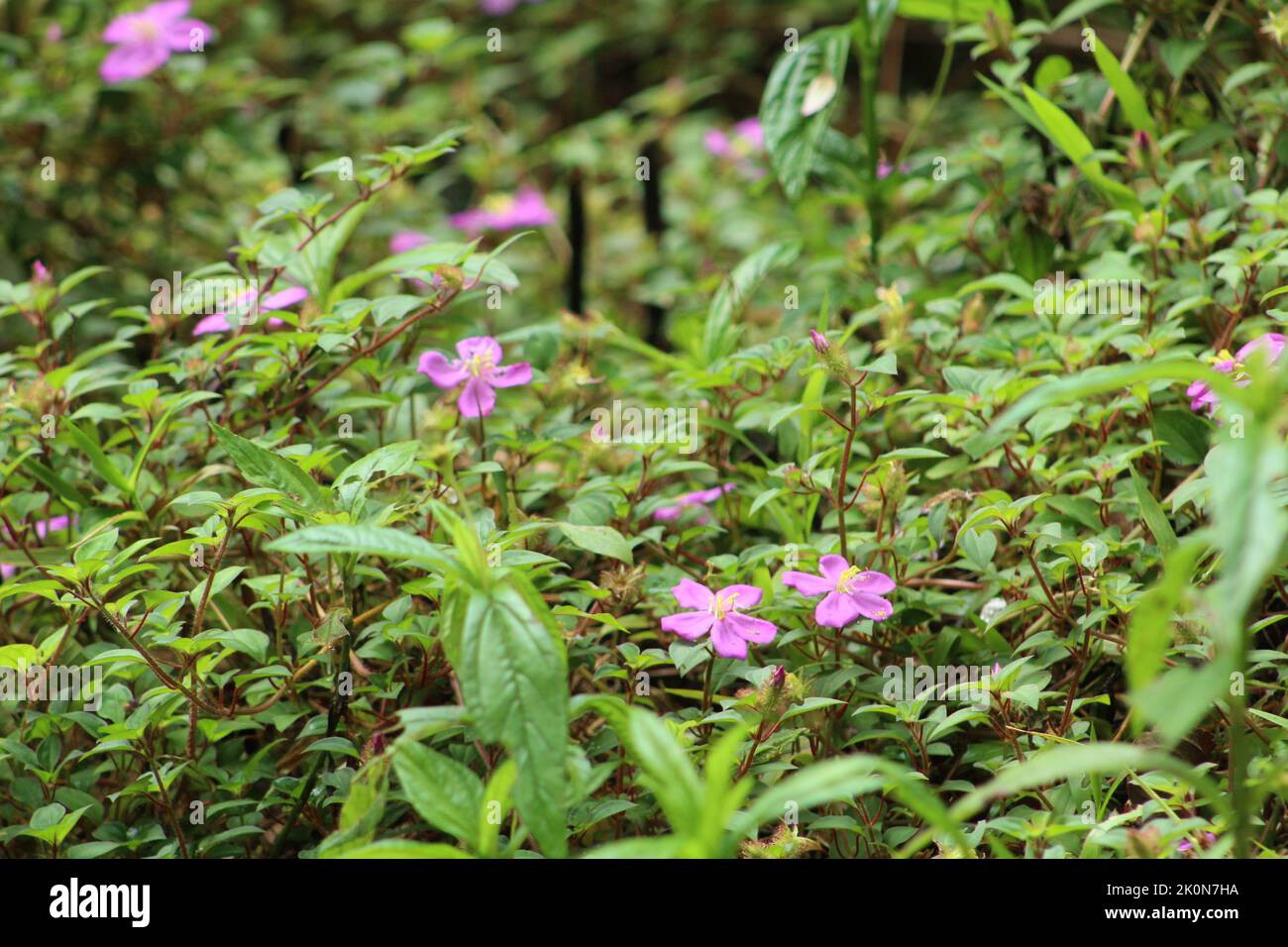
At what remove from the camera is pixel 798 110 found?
1546 mm

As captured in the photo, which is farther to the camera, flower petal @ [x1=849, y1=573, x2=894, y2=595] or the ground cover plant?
flower petal @ [x1=849, y1=573, x2=894, y2=595]

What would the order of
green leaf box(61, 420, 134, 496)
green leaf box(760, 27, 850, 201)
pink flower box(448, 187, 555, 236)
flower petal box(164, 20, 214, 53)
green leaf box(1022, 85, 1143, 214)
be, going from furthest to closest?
pink flower box(448, 187, 555, 236) → flower petal box(164, 20, 214, 53) → green leaf box(760, 27, 850, 201) → green leaf box(1022, 85, 1143, 214) → green leaf box(61, 420, 134, 496)

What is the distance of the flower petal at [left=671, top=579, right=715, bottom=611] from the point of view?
0.97 m

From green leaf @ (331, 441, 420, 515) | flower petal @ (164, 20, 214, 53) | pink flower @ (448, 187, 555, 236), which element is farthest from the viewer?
pink flower @ (448, 187, 555, 236)

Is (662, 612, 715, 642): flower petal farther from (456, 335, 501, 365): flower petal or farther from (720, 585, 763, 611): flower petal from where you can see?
(456, 335, 501, 365): flower petal

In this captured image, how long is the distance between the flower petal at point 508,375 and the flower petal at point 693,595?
11.8 inches

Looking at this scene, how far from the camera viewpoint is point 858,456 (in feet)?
4.21

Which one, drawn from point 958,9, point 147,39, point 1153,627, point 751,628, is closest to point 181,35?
point 147,39

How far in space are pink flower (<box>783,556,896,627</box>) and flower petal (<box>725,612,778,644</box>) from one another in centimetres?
4

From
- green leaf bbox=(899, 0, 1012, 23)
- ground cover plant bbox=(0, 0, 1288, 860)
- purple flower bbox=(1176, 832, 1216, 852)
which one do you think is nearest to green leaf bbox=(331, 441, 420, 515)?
ground cover plant bbox=(0, 0, 1288, 860)

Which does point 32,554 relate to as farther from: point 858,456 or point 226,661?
point 858,456

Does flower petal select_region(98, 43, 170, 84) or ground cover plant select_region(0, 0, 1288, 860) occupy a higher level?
flower petal select_region(98, 43, 170, 84)

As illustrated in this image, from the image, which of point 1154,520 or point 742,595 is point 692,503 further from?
point 1154,520

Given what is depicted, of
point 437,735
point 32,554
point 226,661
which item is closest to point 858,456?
point 437,735
